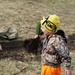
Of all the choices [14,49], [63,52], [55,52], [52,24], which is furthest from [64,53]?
[14,49]

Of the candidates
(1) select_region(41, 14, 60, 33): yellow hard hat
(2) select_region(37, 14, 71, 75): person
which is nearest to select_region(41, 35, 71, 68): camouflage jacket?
(2) select_region(37, 14, 71, 75): person

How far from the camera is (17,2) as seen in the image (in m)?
12.2

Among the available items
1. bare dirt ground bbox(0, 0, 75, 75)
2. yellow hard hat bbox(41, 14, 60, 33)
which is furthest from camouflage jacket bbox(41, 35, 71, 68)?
bare dirt ground bbox(0, 0, 75, 75)

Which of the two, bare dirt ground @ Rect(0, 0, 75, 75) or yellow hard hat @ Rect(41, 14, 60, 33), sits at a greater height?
yellow hard hat @ Rect(41, 14, 60, 33)

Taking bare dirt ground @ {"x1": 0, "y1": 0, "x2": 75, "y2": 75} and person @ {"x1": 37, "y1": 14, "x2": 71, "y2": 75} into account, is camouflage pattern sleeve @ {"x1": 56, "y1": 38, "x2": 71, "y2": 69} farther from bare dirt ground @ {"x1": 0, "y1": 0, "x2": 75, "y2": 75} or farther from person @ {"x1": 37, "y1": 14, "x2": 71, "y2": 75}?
bare dirt ground @ {"x1": 0, "y1": 0, "x2": 75, "y2": 75}

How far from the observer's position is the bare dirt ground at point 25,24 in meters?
6.52

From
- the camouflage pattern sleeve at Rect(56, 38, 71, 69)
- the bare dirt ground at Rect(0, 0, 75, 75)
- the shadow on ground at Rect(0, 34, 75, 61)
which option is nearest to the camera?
the camouflage pattern sleeve at Rect(56, 38, 71, 69)

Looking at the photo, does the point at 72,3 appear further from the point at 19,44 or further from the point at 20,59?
the point at 20,59

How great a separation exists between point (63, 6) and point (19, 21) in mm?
3010

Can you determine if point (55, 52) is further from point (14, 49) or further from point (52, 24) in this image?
point (14, 49)

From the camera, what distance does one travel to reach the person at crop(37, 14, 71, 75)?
4324 mm

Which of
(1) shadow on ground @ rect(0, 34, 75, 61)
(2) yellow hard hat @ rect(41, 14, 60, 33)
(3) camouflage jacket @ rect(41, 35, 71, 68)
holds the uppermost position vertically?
(2) yellow hard hat @ rect(41, 14, 60, 33)

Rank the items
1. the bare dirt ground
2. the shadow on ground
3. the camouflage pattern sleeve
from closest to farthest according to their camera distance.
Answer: the camouflage pattern sleeve
the bare dirt ground
the shadow on ground

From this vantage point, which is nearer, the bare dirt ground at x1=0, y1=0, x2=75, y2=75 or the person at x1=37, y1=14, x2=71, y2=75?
the person at x1=37, y1=14, x2=71, y2=75
